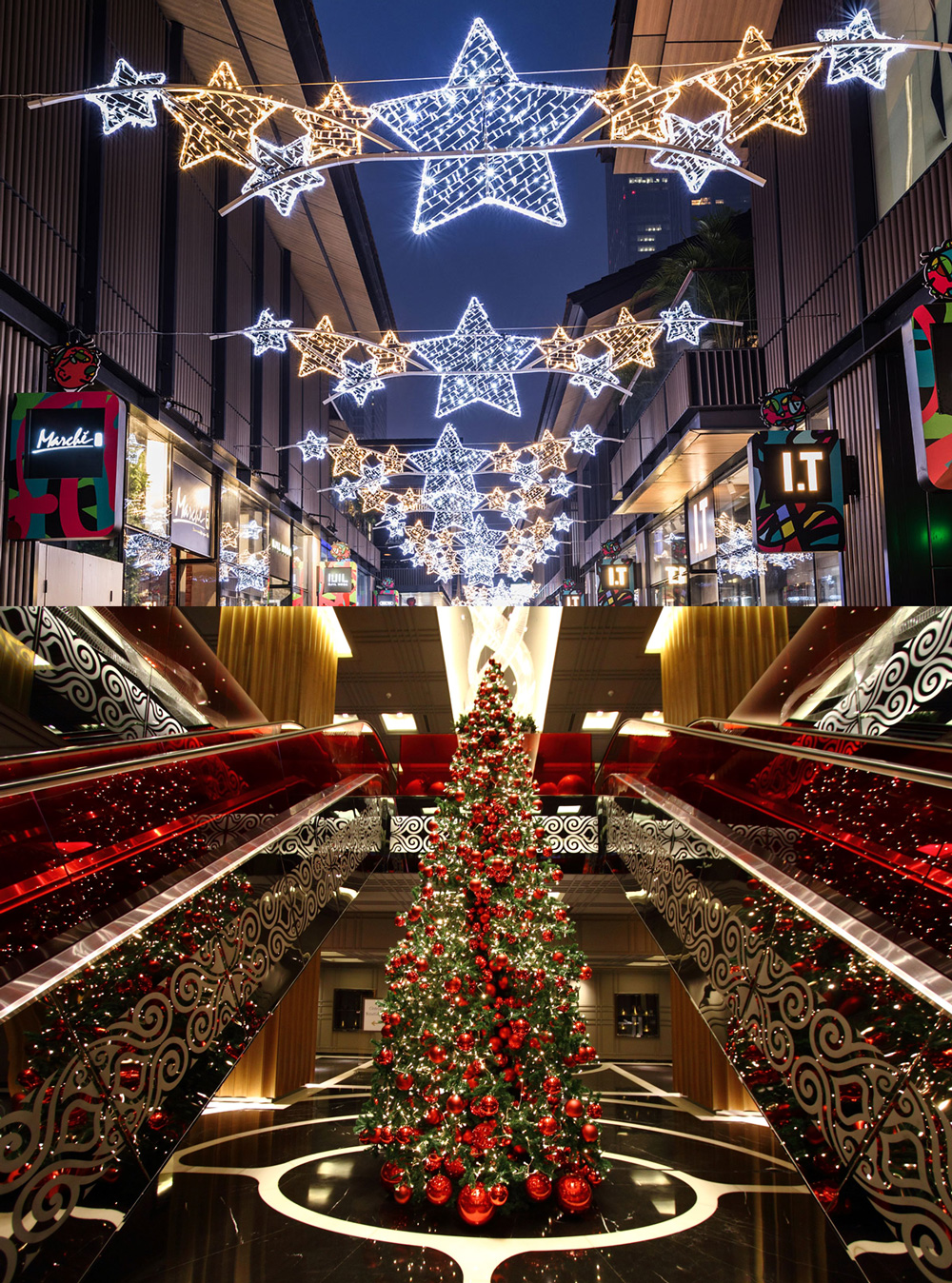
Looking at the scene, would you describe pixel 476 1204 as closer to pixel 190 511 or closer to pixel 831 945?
pixel 831 945

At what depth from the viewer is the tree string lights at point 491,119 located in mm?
5988

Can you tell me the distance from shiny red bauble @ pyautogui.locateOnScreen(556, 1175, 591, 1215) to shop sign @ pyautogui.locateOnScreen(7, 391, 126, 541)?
729 centimetres

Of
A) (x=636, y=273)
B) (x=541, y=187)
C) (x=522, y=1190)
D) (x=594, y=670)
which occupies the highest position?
(x=636, y=273)

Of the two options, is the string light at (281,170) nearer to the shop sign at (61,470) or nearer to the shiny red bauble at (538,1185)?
the shop sign at (61,470)

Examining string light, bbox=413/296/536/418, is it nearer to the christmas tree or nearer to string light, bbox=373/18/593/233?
string light, bbox=373/18/593/233

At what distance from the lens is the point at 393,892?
12070 millimetres

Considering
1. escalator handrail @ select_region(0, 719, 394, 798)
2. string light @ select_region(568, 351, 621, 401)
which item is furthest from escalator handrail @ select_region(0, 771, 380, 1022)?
string light @ select_region(568, 351, 621, 401)

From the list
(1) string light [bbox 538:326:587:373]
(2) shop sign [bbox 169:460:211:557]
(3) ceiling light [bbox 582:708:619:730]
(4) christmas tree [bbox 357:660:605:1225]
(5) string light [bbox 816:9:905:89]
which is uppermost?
(1) string light [bbox 538:326:587:373]

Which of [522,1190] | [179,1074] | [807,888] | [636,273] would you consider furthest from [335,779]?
[636,273]

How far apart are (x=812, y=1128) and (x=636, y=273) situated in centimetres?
2246

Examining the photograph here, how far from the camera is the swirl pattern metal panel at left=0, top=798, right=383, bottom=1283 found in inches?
84.7

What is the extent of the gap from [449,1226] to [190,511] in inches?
503

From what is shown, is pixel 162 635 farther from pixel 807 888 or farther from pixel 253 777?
pixel 807 888

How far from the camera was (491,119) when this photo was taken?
20.0ft
